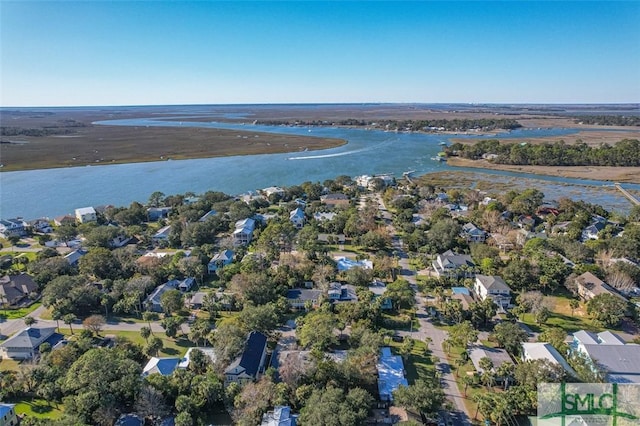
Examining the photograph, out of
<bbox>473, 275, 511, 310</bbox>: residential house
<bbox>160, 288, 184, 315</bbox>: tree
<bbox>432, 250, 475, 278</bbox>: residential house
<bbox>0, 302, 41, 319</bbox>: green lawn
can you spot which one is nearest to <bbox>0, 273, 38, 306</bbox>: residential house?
<bbox>0, 302, 41, 319</bbox>: green lawn

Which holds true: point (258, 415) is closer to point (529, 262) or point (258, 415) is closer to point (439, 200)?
point (529, 262)

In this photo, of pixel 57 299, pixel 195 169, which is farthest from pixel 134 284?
pixel 195 169

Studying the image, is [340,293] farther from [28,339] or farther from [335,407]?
[28,339]

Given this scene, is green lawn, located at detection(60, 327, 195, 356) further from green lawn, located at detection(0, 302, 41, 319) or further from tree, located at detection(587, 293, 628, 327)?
tree, located at detection(587, 293, 628, 327)

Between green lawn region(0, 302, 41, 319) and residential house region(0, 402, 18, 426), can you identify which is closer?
residential house region(0, 402, 18, 426)

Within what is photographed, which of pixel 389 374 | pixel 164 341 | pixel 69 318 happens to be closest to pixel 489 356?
pixel 389 374

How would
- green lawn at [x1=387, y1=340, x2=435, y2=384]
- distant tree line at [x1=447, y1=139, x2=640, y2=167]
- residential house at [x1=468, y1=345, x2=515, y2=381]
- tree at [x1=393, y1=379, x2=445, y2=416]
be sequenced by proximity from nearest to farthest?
tree at [x1=393, y1=379, x2=445, y2=416], residential house at [x1=468, y1=345, x2=515, y2=381], green lawn at [x1=387, y1=340, x2=435, y2=384], distant tree line at [x1=447, y1=139, x2=640, y2=167]
